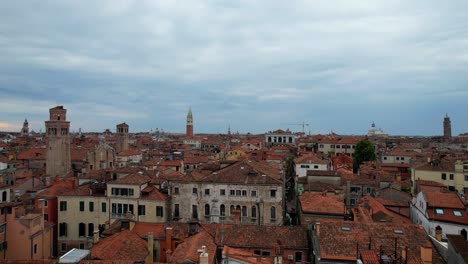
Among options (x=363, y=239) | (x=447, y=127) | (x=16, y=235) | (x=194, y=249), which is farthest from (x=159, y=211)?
(x=447, y=127)

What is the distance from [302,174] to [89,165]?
125 feet

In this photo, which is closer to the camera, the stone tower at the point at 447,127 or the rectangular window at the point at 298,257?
the rectangular window at the point at 298,257

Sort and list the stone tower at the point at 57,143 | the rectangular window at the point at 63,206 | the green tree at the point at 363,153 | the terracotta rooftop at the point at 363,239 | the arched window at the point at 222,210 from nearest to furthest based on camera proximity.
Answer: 1. the terracotta rooftop at the point at 363,239
2. the arched window at the point at 222,210
3. the rectangular window at the point at 63,206
4. the stone tower at the point at 57,143
5. the green tree at the point at 363,153

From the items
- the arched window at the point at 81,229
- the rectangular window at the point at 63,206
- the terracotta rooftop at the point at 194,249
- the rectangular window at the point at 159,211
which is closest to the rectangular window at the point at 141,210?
the rectangular window at the point at 159,211

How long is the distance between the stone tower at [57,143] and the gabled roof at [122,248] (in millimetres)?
48786

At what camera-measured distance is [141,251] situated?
2650 centimetres

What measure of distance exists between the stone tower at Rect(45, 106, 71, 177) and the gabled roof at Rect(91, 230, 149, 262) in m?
48.8

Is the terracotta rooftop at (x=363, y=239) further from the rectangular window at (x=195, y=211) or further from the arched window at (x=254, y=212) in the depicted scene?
the rectangular window at (x=195, y=211)

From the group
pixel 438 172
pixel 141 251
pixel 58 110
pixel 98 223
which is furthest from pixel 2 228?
pixel 438 172

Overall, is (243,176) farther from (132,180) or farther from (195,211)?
(132,180)

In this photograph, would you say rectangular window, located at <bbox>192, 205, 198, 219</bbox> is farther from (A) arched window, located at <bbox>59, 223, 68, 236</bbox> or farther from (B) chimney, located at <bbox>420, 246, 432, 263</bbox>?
(B) chimney, located at <bbox>420, 246, 432, 263</bbox>

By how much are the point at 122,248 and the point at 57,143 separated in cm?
5260

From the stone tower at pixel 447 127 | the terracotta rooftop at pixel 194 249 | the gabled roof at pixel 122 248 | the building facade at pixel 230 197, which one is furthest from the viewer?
the stone tower at pixel 447 127

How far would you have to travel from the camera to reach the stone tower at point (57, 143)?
236 feet
